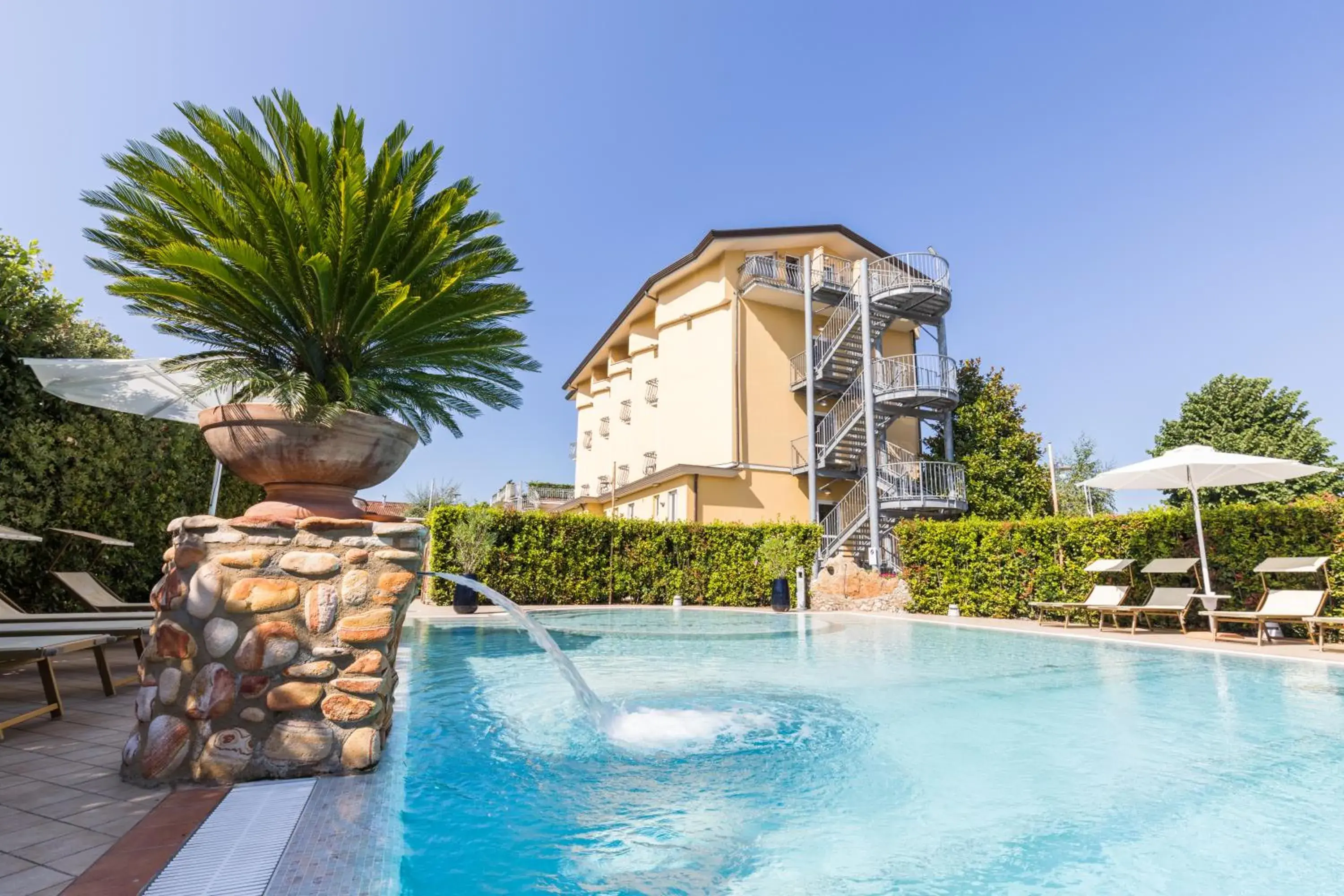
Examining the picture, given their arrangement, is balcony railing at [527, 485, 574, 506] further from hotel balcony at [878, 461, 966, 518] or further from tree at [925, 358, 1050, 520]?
tree at [925, 358, 1050, 520]

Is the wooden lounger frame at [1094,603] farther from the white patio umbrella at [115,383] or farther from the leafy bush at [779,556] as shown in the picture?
the white patio umbrella at [115,383]

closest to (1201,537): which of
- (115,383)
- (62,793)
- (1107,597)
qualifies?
(1107,597)

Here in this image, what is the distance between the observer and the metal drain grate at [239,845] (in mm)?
1705

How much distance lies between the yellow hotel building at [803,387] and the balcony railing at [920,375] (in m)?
0.05

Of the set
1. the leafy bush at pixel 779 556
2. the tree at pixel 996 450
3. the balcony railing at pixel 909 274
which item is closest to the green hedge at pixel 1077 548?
the leafy bush at pixel 779 556

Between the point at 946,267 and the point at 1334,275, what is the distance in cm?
963

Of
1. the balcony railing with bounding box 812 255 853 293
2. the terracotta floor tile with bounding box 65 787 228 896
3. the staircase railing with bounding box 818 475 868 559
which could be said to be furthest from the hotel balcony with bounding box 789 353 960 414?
the terracotta floor tile with bounding box 65 787 228 896

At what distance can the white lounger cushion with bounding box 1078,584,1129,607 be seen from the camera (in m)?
10.7

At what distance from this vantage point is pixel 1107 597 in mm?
10914

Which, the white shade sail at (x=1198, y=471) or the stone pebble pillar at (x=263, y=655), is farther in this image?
the white shade sail at (x=1198, y=471)

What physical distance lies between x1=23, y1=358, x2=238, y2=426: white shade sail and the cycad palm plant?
1.85 m

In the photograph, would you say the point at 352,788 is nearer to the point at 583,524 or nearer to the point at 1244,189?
the point at 583,524

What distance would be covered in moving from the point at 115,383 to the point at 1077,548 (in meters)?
14.9

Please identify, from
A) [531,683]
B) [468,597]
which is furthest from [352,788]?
[468,597]
